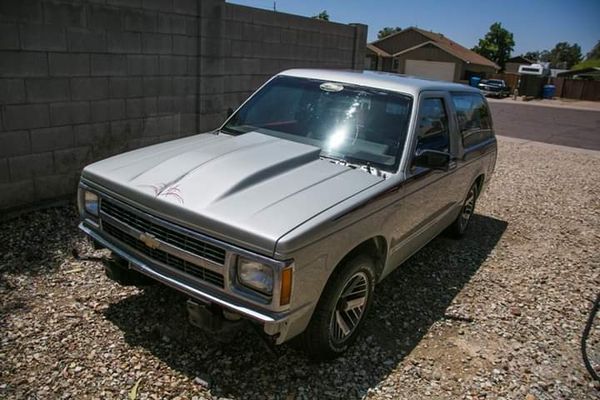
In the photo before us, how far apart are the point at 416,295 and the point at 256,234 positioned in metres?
2.35

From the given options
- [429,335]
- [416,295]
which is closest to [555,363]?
[429,335]

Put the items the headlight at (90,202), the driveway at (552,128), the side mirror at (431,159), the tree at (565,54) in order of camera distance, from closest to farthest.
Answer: the headlight at (90,202), the side mirror at (431,159), the driveway at (552,128), the tree at (565,54)

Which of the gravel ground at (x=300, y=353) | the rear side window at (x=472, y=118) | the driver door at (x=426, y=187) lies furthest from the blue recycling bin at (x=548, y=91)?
the driver door at (x=426, y=187)

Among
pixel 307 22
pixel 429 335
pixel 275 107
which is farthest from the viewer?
pixel 307 22

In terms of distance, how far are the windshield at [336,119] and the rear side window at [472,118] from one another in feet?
Answer: 4.11

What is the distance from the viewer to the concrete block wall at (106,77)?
5.06m

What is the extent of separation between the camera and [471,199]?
5969 mm

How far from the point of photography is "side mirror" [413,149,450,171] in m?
3.68

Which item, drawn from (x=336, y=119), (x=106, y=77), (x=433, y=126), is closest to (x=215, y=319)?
(x=336, y=119)

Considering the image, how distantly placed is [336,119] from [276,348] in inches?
71.8

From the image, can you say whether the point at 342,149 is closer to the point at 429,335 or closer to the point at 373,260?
the point at 373,260

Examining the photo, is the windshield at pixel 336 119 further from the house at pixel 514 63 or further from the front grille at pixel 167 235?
the house at pixel 514 63

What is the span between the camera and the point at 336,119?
13.0ft

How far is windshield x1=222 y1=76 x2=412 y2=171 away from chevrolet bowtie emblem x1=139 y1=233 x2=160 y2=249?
1405 millimetres
